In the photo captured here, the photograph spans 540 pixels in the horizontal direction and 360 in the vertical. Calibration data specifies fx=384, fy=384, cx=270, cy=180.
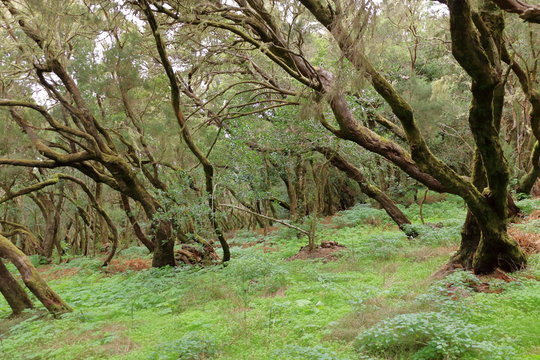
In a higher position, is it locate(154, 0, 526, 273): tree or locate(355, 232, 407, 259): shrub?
locate(154, 0, 526, 273): tree

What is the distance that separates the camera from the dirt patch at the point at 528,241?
6859 mm

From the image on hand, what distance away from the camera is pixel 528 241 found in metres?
7.17

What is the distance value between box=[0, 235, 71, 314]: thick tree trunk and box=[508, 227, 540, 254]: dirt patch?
28.3 feet

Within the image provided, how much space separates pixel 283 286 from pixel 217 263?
3.96m

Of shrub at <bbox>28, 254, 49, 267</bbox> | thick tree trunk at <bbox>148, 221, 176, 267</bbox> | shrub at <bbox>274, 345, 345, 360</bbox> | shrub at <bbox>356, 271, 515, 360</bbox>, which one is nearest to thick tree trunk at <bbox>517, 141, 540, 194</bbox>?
shrub at <bbox>356, 271, 515, 360</bbox>

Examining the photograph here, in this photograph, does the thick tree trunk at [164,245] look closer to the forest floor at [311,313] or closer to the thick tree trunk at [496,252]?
the forest floor at [311,313]

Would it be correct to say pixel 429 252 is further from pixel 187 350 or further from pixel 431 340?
pixel 187 350

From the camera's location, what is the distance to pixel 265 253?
491 inches

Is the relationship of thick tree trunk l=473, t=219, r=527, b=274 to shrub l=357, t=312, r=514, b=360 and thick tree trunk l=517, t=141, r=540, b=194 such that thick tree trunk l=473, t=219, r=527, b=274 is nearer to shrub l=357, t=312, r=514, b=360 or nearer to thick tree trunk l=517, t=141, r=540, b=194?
shrub l=357, t=312, r=514, b=360

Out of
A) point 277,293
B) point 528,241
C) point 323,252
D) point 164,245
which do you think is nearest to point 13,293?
point 164,245

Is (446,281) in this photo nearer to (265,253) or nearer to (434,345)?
(434,345)

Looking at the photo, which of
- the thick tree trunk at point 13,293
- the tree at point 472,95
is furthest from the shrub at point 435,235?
the thick tree trunk at point 13,293

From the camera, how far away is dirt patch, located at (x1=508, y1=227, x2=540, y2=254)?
6859 millimetres

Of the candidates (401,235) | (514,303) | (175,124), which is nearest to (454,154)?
(401,235)
